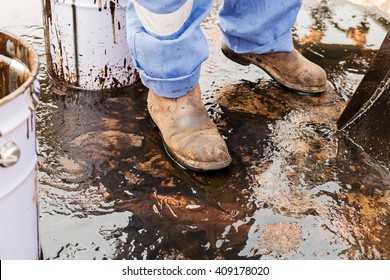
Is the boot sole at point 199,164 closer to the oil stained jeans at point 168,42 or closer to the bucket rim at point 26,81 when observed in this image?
the oil stained jeans at point 168,42

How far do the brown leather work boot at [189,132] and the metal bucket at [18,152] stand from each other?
0.82 meters

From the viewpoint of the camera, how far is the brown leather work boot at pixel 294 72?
2930 millimetres

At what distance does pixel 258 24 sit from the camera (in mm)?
2779

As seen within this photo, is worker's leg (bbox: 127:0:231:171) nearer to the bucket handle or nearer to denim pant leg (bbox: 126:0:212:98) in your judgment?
denim pant leg (bbox: 126:0:212:98)

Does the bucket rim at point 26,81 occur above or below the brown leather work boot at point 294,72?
above

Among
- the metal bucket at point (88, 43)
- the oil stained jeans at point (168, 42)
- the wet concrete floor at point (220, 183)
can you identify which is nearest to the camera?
the wet concrete floor at point (220, 183)

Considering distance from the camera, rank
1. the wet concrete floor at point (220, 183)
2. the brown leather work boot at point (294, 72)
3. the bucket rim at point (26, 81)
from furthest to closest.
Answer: the brown leather work boot at point (294, 72) < the wet concrete floor at point (220, 183) < the bucket rim at point (26, 81)

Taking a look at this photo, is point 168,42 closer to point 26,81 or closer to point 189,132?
point 189,132

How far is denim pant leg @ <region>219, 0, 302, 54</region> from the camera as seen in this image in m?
2.76

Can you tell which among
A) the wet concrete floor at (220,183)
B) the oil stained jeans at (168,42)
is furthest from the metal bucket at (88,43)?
the oil stained jeans at (168,42)

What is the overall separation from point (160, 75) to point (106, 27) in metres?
0.57

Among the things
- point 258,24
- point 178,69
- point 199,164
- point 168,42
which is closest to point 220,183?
point 199,164

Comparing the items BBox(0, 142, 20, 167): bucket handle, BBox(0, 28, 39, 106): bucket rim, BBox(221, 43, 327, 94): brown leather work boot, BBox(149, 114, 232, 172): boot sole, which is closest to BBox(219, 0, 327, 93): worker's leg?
BBox(221, 43, 327, 94): brown leather work boot

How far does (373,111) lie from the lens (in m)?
2.49
